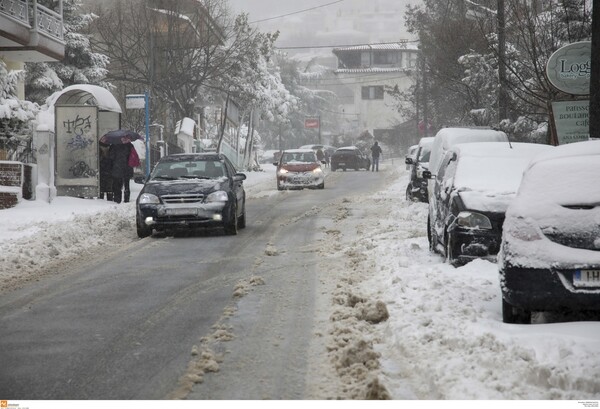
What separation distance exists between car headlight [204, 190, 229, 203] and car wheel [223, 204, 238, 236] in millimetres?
269

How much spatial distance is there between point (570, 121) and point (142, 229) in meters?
7.57

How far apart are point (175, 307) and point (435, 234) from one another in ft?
16.0

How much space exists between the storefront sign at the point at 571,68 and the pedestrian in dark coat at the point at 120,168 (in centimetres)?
1349

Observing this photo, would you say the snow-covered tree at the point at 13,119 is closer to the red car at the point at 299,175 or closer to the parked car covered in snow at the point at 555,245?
the red car at the point at 299,175

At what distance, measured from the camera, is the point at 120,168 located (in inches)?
969

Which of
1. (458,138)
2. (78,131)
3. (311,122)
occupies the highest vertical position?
(311,122)

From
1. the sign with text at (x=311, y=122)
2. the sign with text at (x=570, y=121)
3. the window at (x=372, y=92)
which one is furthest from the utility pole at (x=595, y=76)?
the window at (x=372, y=92)

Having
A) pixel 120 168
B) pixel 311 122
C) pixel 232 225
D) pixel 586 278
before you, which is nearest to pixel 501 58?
pixel 232 225

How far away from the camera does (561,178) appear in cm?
745

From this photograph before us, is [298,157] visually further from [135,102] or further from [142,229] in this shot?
[142,229]

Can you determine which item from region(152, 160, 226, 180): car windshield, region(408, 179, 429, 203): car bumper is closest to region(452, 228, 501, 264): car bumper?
region(152, 160, 226, 180): car windshield

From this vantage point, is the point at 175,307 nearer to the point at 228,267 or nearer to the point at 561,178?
the point at 228,267

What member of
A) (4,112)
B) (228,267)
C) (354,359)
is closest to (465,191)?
(228,267)
